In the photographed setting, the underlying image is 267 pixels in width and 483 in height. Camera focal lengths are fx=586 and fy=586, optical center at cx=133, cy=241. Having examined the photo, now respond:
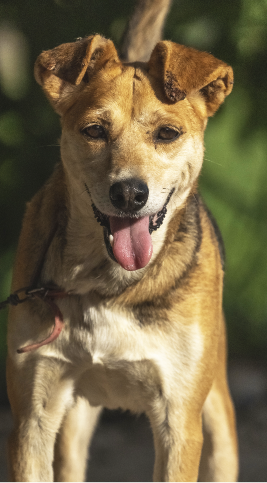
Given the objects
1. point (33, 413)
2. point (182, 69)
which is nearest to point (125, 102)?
point (182, 69)

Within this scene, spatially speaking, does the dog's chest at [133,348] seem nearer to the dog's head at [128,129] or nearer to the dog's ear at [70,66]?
the dog's head at [128,129]

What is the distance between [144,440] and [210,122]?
239 centimetres

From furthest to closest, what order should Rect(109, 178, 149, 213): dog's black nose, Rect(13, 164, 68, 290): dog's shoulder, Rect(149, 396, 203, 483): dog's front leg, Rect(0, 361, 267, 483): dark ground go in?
Rect(0, 361, 267, 483): dark ground < Rect(13, 164, 68, 290): dog's shoulder < Rect(149, 396, 203, 483): dog's front leg < Rect(109, 178, 149, 213): dog's black nose

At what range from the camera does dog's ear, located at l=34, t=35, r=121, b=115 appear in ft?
7.88

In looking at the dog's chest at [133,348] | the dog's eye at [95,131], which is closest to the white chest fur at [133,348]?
the dog's chest at [133,348]

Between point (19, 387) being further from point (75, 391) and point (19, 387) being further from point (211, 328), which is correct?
point (211, 328)

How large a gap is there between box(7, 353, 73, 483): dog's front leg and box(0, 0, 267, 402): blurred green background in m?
1.80

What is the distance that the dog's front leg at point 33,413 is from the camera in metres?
2.57

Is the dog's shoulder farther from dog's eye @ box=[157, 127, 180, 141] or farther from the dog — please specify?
dog's eye @ box=[157, 127, 180, 141]

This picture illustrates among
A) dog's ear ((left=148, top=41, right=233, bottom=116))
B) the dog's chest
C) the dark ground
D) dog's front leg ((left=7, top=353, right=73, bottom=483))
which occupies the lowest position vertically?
the dark ground

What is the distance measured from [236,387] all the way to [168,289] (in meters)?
2.33

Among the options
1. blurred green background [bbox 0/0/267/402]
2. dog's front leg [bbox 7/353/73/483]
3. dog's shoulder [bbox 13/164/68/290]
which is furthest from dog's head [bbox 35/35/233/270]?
blurred green background [bbox 0/0/267/402]

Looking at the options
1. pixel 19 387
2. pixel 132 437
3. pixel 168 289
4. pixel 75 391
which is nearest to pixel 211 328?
pixel 168 289

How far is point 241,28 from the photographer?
422cm
